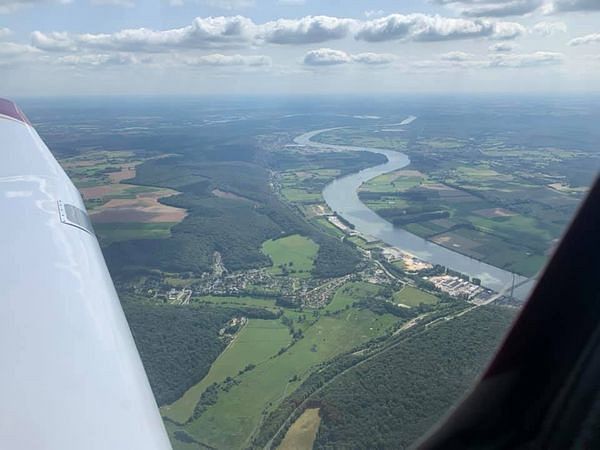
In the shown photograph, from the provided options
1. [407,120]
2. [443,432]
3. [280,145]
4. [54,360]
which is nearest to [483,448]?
[443,432]

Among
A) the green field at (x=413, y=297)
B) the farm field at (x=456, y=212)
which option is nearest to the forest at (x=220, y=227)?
the green field at (x=413, y=297)

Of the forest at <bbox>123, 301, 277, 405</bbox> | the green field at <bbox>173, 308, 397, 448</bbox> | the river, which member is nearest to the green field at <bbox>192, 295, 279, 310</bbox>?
the forest at <bbox>123, 301, 277, 405</bbox>

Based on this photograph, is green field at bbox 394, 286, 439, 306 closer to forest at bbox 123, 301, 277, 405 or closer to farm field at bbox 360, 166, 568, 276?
farm field at bbox 360, 166, 568, 276

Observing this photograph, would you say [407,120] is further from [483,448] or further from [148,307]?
[483,448]

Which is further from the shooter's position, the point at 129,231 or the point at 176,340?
the point at 129,231

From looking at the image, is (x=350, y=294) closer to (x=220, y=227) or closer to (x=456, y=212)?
(x=456, y=212)

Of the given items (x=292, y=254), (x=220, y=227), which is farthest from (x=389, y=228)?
(x=220, y=227)

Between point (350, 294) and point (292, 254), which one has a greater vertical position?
point (350, 294)
